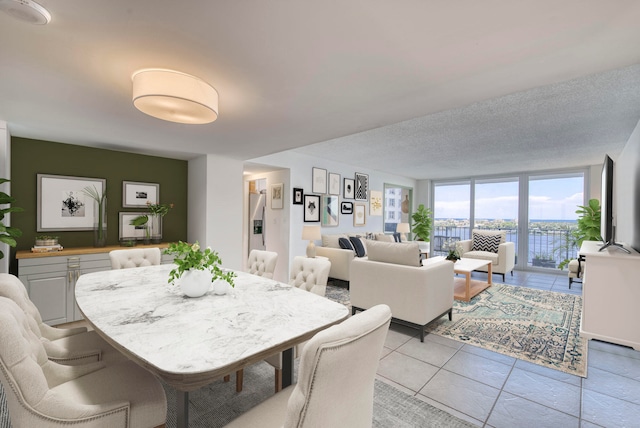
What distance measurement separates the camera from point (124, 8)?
4.05 ft

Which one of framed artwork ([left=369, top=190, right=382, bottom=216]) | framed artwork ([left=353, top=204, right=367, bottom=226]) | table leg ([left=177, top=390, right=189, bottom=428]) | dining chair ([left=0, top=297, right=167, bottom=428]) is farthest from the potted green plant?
framed artwork ([left=369, top=190, right=382, bottom=216])

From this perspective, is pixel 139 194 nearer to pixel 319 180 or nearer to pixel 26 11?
pixel 319 180

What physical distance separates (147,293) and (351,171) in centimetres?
550

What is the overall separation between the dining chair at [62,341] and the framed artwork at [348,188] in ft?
17.4

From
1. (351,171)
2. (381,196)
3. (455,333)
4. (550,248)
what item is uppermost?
(351,171)

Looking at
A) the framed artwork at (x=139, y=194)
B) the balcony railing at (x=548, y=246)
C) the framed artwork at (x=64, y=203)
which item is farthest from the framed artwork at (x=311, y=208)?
the balcony railing at (x=548, y=246)

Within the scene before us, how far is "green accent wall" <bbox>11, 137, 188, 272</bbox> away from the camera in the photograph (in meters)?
3.41

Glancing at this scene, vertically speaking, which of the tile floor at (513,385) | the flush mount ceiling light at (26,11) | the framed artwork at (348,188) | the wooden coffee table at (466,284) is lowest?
the tile floor at (513,385)

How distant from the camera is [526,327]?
128 inches

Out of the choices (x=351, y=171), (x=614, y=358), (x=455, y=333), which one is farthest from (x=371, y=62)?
(x=351, y=171)

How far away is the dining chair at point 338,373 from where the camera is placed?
783 millimetres

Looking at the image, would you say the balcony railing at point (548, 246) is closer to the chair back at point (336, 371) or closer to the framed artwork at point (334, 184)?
the framed artwork at point (334, 184)

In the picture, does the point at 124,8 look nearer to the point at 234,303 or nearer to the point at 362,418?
the point at 234,303

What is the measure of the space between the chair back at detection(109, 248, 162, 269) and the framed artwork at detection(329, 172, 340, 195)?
3.76 metres
